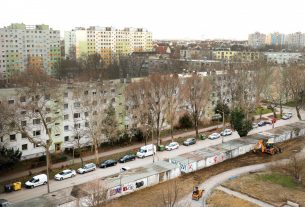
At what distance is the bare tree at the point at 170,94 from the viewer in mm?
45375

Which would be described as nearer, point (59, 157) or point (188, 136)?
point (59, 157)

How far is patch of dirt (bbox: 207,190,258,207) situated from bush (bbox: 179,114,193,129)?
77.6 feet

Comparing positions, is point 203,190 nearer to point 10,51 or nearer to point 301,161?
point 301,161

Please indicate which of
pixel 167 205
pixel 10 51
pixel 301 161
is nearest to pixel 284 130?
pixel 301 161

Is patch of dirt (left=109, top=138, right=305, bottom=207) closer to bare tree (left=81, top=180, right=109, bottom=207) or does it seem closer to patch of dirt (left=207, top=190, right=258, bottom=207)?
patch of dirt (left=207, top=190, right=258, bottom=207)

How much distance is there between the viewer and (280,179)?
35.8m

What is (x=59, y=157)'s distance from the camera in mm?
42281

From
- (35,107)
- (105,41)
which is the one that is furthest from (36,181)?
(105,41)

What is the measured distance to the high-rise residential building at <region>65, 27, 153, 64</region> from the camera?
453ft

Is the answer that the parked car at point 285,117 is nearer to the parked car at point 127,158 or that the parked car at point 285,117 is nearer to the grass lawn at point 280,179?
the grass lawn at point 280,179

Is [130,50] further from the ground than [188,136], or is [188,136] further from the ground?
[130,50]

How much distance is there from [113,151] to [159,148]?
595cm

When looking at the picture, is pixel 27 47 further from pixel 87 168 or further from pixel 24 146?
Answer: pixel 87 168

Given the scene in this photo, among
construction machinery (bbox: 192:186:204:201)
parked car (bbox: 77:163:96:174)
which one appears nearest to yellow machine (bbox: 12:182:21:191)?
parked car (bbox: 77:163:96:174)
